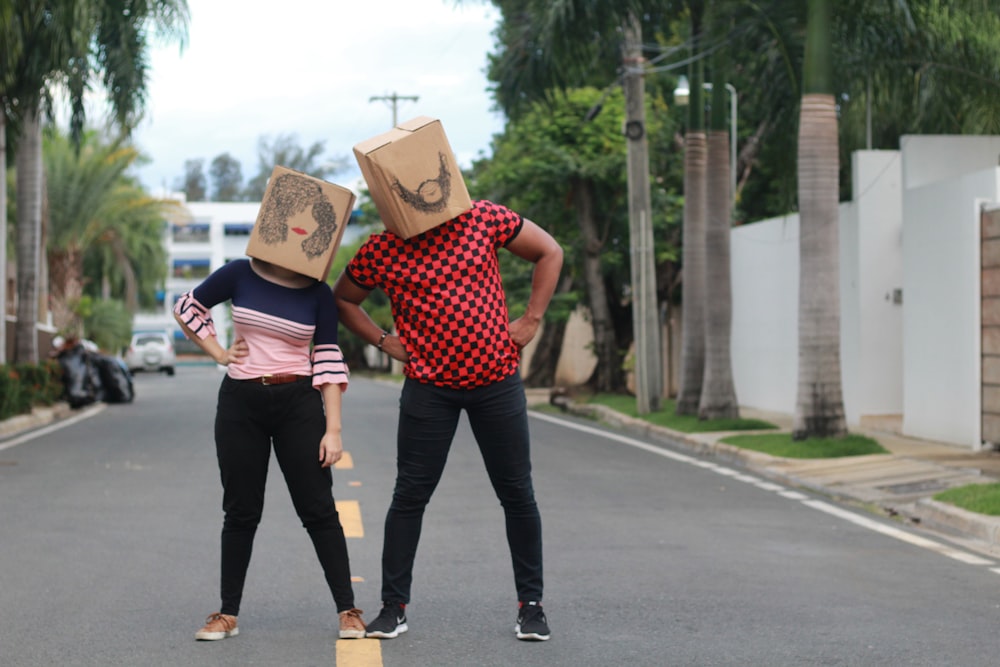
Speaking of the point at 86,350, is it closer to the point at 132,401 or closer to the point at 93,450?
the point at 132,401

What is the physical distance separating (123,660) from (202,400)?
72.3 feet

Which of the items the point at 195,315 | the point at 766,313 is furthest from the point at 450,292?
the point at 766,313

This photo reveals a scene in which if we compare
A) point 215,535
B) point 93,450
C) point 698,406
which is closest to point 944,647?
point 215,535

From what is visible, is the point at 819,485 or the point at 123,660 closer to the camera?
the point at 123,660

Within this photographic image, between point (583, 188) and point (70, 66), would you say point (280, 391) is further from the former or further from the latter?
point (583, 188)

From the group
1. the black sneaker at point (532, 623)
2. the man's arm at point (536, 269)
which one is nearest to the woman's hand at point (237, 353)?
the man's arm at point (536, 269)

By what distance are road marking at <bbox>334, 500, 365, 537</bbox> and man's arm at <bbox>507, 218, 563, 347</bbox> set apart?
3294 millimetres

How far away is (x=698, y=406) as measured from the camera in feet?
63.6

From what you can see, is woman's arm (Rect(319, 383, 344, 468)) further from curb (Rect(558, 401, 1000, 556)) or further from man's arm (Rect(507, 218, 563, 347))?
curb (Rect(558, 401, 1000, 556))

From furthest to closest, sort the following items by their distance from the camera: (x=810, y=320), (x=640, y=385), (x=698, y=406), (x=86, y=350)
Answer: (x=86, y=350) < (x=640, y=385) < (x=698, y=406) < (x=810, y=320)

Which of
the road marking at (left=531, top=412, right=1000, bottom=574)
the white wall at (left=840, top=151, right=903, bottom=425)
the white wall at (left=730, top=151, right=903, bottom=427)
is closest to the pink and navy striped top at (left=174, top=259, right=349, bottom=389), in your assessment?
Result: the road marking at (left=531, top=412, right=1000, bottom=574)

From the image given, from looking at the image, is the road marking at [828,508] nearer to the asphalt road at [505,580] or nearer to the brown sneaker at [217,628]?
the asphalt road at [505,580]

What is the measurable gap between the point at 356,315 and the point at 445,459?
2.18ft

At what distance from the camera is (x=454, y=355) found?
18.2ft
